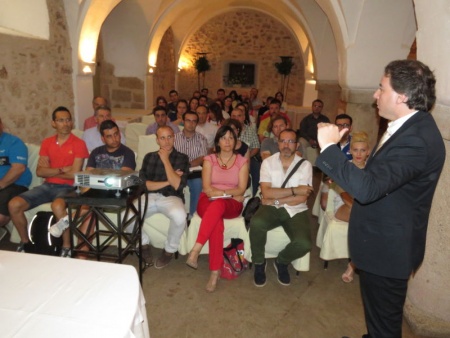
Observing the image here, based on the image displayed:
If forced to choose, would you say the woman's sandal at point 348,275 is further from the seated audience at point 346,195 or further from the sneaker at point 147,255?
the sneaker at point 147,255

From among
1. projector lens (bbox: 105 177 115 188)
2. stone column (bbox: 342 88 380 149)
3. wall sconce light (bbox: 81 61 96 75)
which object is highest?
wall sconce light (bbox: 81 61 96 75)

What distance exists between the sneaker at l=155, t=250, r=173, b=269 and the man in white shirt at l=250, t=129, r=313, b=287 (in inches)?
31.6

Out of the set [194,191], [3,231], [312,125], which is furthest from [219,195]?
[312,125]

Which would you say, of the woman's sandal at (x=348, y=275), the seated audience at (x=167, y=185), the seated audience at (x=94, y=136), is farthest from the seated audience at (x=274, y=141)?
the seated audience at (x=94, y=136)

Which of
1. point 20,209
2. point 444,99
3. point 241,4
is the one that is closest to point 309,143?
point 444,99

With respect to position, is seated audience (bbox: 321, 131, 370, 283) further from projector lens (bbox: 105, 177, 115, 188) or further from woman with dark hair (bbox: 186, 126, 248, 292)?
Answer: projector lens (bbox: 105, 177, 115, 188)

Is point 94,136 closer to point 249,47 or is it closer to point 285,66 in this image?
point 285,66

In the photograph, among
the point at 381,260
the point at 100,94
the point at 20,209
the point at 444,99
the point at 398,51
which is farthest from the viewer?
the point at 100,94

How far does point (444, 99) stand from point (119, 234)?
2.32 meters

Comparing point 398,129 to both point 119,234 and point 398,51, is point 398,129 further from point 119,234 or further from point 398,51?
point 398,51

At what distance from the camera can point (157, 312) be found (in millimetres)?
2680

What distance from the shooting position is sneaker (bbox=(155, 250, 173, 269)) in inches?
130

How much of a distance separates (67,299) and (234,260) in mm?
1988

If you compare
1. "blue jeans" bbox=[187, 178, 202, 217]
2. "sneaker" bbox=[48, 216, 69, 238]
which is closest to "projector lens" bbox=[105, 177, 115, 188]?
"sneaker" bbox=[48, 216, 69, 238]
